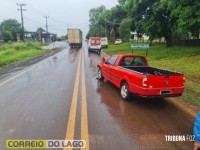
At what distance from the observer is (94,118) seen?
6.66 m

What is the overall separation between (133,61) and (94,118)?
469cm

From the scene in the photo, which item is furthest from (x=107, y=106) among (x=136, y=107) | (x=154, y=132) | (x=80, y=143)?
(x=80, y=143)

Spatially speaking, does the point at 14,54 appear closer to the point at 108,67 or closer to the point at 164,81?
the point at 108,67

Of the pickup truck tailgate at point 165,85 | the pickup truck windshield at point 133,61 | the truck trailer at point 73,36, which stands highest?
the truck trailer at point 73,36

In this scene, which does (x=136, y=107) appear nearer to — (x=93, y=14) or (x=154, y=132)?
(x=154, y=132)

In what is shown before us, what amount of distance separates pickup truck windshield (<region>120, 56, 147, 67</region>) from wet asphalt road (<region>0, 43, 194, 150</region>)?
4.68 feet

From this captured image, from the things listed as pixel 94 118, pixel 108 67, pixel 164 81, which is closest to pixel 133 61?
pixel 108 67

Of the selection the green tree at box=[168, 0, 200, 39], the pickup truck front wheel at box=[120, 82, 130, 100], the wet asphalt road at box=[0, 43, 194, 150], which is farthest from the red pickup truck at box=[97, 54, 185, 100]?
the green tree at box=[168, 0, 200, 39]

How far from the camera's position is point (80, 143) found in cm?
509

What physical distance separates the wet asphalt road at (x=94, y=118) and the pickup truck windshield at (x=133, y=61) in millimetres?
1425

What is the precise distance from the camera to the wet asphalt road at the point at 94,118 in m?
5.35

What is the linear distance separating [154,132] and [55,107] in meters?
3.26

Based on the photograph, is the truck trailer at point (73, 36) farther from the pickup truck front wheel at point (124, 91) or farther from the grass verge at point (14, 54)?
the pickup truck front wheel at point (124, 91)

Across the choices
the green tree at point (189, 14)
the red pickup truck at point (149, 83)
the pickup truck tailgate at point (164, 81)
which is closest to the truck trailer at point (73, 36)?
the green tree at point (189, 14)
